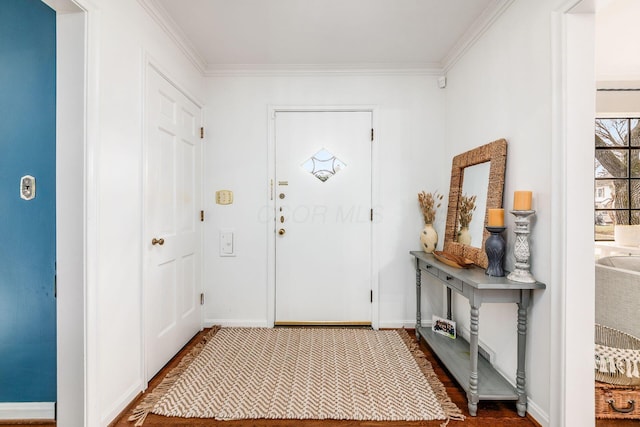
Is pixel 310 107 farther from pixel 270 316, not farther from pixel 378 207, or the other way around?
pixel 270 316

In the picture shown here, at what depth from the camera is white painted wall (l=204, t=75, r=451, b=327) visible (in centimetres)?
294

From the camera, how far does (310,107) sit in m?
2.94

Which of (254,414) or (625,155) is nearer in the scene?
(254,414)

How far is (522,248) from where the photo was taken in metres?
1.66

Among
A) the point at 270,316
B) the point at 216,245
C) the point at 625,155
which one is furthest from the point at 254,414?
the point at 625,155

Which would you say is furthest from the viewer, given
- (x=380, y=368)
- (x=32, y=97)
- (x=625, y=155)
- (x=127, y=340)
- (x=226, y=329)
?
(x=625, y=155)

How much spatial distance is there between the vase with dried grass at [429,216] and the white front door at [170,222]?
2013 mm

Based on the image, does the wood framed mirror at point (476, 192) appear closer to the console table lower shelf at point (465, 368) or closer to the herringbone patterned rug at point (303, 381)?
the console table lower shelf at point (465, 368)

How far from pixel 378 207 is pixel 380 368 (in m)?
1.38

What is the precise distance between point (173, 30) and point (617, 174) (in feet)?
15.8

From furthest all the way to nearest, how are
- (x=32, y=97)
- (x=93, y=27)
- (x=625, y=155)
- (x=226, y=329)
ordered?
(x=625, y=155)
(x=226, y=329)
(x=32, y=97)
(x=93, y=27)

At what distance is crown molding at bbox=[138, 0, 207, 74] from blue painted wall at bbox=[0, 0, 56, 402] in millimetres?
560

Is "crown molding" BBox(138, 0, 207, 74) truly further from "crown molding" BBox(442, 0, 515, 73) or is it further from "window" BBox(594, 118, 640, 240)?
"window" BBox(594, 118, 640, 240)

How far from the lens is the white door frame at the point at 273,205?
2928mm
